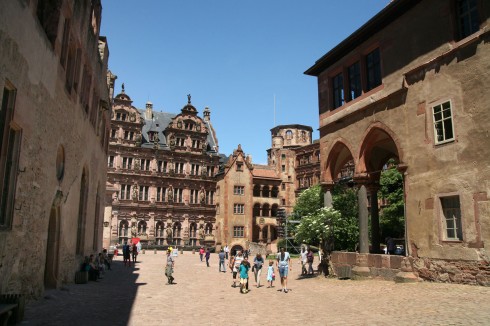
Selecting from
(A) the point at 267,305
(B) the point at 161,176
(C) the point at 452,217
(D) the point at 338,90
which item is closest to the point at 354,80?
(D) the point at 338,90

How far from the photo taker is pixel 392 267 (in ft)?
57.1

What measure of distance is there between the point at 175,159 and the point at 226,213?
33.6 ft

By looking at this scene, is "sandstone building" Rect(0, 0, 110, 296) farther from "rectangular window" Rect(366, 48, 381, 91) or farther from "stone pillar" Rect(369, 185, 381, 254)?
"stone pillar" Rect(369, 185, 381, 254)

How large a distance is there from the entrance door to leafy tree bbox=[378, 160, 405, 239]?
92.7ft

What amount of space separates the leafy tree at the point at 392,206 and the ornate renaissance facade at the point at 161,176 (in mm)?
25712

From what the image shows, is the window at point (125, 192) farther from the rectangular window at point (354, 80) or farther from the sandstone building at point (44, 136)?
the rectangular window at point (354, 80)

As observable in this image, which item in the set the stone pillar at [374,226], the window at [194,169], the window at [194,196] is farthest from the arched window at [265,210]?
the stone pillar at [374,226]

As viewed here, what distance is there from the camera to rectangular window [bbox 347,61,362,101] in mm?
21344

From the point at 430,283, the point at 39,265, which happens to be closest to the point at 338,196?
the point at 430,283

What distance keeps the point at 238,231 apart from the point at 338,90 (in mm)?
36094

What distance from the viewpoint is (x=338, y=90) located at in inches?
911

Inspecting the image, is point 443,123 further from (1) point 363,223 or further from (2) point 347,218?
(2) point 347,218

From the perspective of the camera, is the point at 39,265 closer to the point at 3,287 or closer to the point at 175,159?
the point at 3,287

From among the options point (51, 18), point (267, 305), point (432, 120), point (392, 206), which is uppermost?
point (51, 18)
